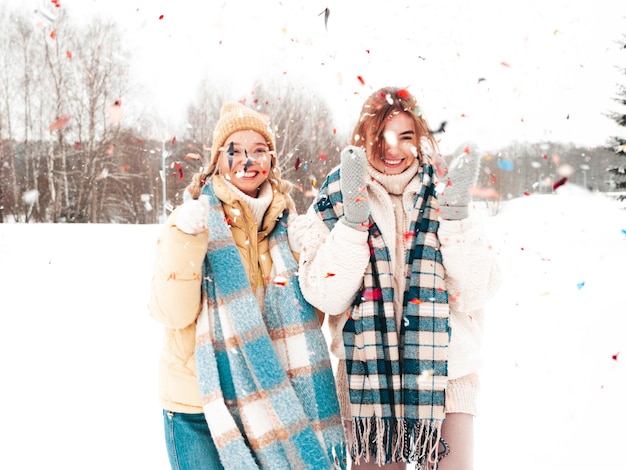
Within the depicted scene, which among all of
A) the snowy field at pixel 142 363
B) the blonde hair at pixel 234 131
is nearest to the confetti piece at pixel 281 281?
the blonde hair at pixel 234 131

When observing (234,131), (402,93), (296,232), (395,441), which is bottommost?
(395,441)

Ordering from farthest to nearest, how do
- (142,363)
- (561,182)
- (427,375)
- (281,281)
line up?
(142,363) < (561,182) < (281,281) < (427,375)

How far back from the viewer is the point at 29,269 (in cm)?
1027

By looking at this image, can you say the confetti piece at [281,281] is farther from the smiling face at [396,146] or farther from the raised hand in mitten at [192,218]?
the smiling face at [396,146]

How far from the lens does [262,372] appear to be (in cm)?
209

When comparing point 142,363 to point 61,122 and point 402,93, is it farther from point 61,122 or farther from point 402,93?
point 61,122

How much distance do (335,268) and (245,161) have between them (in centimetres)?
62

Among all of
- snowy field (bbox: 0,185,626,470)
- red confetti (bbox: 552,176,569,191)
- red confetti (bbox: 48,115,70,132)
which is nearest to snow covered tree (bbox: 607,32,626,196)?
snowy field (bbox: 0,185,626,470)

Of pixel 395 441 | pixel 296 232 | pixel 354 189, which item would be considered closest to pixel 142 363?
pixel 296 232

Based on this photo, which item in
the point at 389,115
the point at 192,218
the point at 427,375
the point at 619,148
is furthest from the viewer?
the point at 619,148

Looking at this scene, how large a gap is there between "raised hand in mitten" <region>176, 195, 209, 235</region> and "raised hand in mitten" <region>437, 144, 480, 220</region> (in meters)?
0.88

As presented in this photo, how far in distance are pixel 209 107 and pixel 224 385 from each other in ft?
52.0

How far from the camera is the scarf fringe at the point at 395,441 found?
2104 mm

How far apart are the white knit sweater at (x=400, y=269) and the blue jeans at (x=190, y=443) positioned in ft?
2.00
